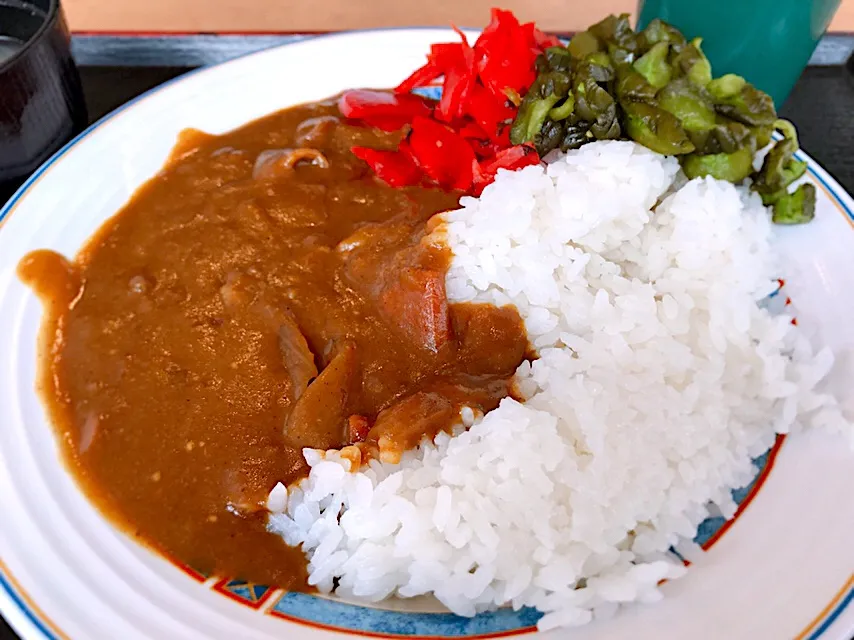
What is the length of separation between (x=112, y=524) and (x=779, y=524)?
1649 millimetres

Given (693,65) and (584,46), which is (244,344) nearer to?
(584,46)

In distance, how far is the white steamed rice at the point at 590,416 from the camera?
1748 mm

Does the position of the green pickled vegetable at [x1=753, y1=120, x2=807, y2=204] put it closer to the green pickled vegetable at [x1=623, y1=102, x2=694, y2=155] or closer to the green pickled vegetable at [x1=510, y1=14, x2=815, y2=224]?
the green pickled vegetable at [x1=510, y1=14, x2=815, y2=224]

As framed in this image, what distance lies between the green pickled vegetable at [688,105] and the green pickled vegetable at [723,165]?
112 millimetres

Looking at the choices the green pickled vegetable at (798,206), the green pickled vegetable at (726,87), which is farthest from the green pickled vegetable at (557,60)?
the green pickled vegetable at (798,206)

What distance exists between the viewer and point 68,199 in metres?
2.46

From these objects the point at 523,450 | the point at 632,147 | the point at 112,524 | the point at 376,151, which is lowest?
the point at 112,524

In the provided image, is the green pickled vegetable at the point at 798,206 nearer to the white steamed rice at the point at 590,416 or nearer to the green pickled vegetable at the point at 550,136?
the white steamed rice at the point at 590,416

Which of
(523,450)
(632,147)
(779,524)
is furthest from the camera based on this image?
(632,147)

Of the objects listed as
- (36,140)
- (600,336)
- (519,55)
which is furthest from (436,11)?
(600,336)

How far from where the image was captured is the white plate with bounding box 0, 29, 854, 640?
5.04 feet

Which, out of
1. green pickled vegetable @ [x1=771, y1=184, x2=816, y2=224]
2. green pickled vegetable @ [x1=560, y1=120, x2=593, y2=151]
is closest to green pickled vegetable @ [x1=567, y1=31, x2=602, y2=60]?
green pickled vegetable @ [x1=560, y1=120, x2=593, y2=151]

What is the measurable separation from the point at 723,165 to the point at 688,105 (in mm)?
240

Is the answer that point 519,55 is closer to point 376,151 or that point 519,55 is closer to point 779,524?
point 376,151
